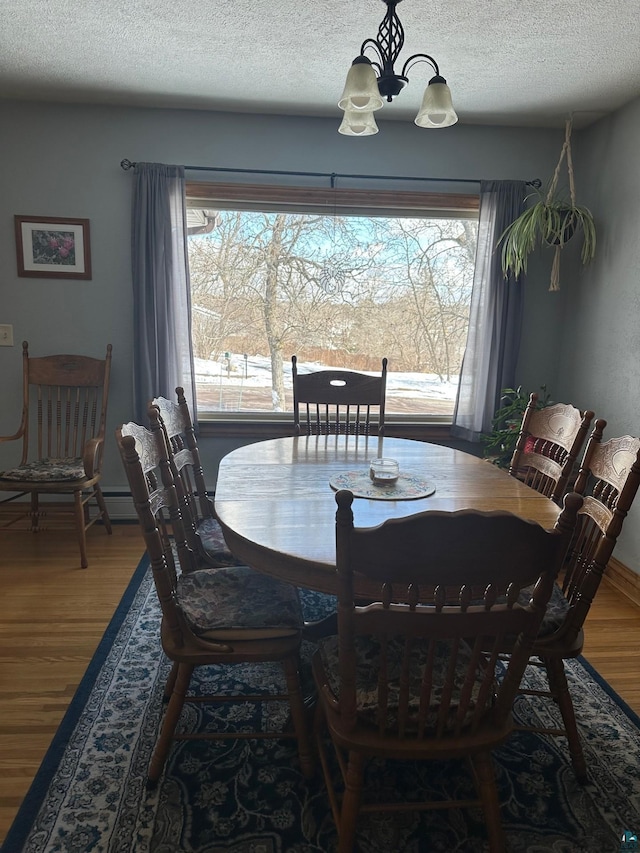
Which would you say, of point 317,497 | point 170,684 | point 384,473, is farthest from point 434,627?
point 170,684

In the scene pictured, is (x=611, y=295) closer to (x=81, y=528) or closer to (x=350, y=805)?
(x=350, y=805)

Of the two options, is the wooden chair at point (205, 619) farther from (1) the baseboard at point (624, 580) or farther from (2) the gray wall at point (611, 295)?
(2) the gray wall at point (611, 295)

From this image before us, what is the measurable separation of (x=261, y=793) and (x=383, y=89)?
7.02 ft

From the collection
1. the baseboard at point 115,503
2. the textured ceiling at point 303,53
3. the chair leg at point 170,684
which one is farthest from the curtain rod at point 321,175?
the chair leg at point 170,684

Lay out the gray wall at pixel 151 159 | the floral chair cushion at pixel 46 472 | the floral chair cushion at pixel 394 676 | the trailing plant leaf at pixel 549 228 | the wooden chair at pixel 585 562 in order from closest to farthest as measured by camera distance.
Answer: the floral chair cushion at pixel 394 676 < the wooden chair at pixel 585 562 < the floral chair cushion at pixel 46 472 < the trailing plant leaf at pixel 549 228 < the gray wall at pixel 151 159

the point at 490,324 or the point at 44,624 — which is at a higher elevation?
the point at 490,324

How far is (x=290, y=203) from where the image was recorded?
3385 mm

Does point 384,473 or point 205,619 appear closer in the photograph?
point 205,619

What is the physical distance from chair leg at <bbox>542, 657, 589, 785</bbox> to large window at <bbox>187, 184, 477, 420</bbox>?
2221mm

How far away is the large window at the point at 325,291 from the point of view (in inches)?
135

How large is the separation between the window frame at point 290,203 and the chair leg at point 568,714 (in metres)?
2.14

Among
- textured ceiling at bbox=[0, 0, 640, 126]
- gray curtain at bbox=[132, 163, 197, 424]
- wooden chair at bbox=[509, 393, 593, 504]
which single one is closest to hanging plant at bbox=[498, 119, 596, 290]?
textured ceiling at bbox=[0, 0, 640, 126]

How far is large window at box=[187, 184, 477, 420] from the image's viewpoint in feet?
11.2

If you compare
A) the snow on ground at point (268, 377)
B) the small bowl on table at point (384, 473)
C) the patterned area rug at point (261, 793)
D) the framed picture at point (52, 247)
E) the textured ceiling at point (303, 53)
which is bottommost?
the patterned area rug at point (261, 793)
